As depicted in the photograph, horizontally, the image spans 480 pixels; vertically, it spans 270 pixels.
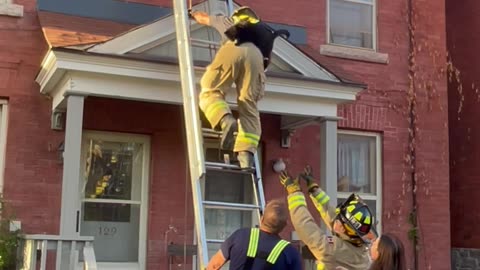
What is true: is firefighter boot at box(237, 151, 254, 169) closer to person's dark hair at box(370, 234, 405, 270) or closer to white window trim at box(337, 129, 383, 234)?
person's dark hair at box(370, 234, 405, 270)

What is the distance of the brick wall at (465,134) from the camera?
37.7 ft

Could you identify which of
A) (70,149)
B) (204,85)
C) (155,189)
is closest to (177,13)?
(204,85)

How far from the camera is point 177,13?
23.6ft

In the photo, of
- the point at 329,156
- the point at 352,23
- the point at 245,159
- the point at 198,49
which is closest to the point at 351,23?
the point at 352,23

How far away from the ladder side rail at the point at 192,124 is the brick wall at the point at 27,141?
86.6 inches

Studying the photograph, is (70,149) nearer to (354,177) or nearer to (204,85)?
(204,85)

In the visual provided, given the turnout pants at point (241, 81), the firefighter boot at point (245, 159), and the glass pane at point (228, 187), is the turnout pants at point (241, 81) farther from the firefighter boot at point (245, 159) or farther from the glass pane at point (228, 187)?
the glass pane at point (228, 187)

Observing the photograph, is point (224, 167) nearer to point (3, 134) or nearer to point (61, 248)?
point (61, 248)

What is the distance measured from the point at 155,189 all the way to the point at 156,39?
2.08 metres

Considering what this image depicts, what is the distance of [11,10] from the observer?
846 cm

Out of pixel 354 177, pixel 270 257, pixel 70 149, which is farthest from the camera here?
pixel 354 177

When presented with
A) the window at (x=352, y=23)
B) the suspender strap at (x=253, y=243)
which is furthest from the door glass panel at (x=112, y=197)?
the suspender strap at (x=253, y=243)

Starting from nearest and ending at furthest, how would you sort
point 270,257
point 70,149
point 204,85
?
point 270,257 < point 204,85 < point 70,149

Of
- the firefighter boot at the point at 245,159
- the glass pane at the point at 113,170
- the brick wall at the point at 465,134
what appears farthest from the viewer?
the brick wall at the point at 465,134
